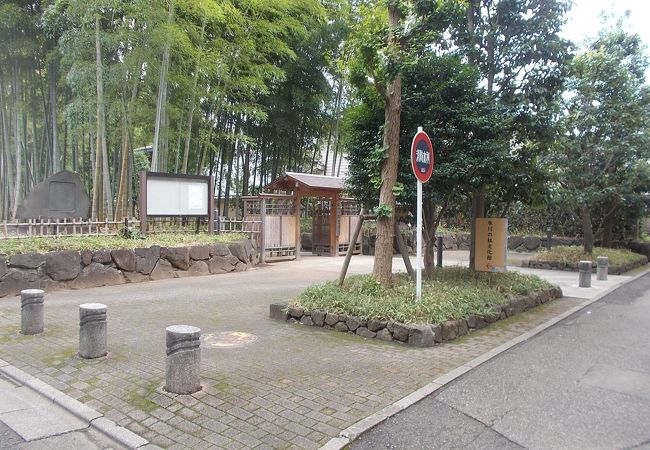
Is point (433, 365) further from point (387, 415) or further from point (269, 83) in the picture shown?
point (269, 83)

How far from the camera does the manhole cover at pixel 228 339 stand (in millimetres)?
5316

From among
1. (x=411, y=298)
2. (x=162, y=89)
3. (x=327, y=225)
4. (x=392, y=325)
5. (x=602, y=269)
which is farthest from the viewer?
(x=327, y=225)

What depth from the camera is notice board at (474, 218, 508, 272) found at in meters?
8.28

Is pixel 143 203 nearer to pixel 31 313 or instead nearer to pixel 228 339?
pixel 31 313

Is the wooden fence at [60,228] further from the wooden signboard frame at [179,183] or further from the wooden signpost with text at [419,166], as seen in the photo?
the wooden signpost with text at [419,166]

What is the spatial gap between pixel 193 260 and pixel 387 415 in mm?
8211

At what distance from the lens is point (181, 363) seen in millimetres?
3789

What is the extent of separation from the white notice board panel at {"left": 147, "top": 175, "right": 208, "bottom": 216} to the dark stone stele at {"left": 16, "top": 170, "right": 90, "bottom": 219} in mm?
1671

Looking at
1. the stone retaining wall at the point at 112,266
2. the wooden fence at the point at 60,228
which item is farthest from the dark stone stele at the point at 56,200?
the stone retaining wall at the point at 112,266

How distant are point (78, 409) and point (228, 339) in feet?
6.90

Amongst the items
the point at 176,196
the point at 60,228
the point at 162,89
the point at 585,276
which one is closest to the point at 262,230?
the point at 176,196

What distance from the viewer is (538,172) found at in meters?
8.43

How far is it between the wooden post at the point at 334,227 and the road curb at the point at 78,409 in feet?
39.6

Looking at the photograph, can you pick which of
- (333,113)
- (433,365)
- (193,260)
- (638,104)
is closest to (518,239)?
(638,104)
